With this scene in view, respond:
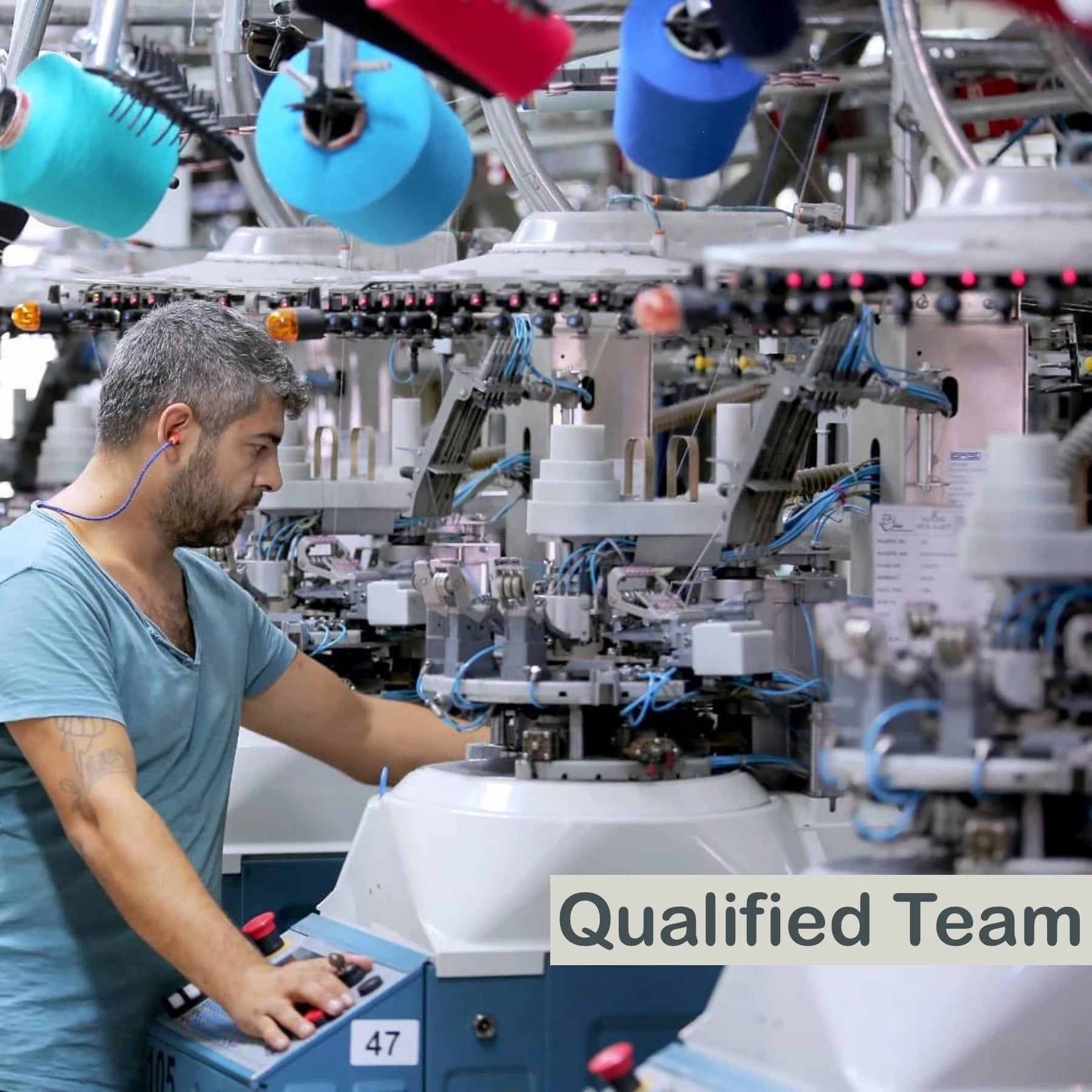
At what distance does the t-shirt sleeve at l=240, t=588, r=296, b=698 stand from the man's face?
0.86 ft

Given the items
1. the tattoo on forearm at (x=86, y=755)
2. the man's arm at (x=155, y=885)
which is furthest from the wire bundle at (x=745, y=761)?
the tattoo on forearm at (x=86, y=755)

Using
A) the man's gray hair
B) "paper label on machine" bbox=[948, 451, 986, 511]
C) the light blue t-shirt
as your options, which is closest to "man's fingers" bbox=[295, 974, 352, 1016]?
the light blue t-shirt

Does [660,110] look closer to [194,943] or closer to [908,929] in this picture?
[908,929]

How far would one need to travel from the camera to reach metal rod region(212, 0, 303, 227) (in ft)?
11.6

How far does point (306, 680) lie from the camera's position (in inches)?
134

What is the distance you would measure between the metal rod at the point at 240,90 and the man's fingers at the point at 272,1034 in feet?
5.25

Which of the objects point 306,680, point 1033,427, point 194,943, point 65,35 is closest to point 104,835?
point 194,943

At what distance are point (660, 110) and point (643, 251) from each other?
859 millimetres

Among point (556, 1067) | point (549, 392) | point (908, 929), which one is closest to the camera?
point (908, 929)

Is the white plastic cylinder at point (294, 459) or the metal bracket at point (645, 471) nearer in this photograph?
the metal bracket at point (645, 471)

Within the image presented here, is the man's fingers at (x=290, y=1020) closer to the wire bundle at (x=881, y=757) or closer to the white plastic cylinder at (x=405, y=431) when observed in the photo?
the wire bundle at (x=881, y=757)

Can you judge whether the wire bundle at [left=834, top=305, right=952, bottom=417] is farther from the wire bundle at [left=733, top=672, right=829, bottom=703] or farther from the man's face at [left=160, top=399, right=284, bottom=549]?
the man's face at [left=160, top=399, right=284, bottom=549]

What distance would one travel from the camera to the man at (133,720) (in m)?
2.75

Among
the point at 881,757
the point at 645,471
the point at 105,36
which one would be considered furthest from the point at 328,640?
the point at 881,757
